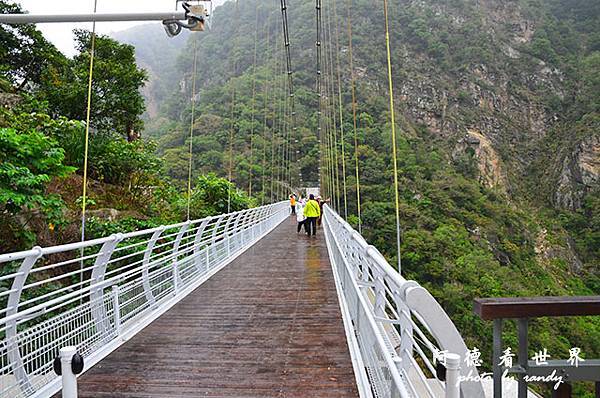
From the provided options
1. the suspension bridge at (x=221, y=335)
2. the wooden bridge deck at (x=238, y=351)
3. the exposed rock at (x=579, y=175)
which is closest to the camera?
the suspension bridge at (x=221, y=335)

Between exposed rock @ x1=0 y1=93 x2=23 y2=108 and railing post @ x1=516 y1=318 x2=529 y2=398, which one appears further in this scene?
exposed rock @ x1=0 y1=93 x2=23 y2=108

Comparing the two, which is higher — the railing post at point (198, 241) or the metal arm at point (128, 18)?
the metal arm at point (128, 18)

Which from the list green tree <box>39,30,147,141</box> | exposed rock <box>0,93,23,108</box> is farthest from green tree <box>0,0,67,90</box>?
exposed rock <box>0,93,23,108</box>

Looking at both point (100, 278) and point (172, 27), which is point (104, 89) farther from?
point (100, 278)

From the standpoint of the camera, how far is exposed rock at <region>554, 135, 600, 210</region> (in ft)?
136

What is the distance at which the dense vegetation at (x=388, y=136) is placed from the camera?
978 centimetres

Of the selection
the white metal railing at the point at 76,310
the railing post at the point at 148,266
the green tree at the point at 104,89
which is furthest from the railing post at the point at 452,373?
the green tree at the point at 104,89

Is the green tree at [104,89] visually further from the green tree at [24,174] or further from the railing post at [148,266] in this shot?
the railing post at [148,266]

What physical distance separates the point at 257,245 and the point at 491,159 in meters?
41.8

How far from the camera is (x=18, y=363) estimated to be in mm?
2514

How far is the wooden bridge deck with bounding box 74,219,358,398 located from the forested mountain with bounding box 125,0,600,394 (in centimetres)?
1366

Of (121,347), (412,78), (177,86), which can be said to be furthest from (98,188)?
(412,78)

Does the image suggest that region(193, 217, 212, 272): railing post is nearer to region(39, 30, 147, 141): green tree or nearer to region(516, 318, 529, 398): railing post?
region(516, 318, 529, 398): railing post

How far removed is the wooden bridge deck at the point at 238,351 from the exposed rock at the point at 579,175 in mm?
42197
